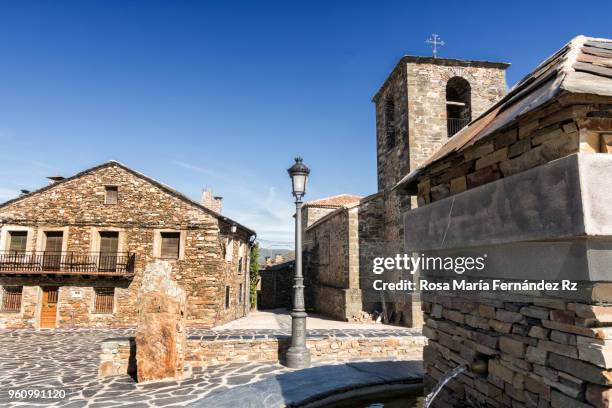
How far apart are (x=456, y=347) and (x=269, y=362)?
494 cm

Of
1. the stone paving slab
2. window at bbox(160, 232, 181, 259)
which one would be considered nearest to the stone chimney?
window at bbox(160, 232, 181, 259)

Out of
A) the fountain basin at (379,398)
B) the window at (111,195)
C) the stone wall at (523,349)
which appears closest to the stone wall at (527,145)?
the stone wall at (523,349)

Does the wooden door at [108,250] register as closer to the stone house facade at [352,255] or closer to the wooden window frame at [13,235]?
the wooden window frame at [13,235]

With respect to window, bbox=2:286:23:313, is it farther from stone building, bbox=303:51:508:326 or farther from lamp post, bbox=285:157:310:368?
lamp post, bbox=285:157:310:368

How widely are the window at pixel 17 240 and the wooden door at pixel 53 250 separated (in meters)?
0.91

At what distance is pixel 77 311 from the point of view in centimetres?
1555

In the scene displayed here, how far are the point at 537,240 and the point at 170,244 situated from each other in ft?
51.0

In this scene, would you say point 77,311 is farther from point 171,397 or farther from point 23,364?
point 171,397

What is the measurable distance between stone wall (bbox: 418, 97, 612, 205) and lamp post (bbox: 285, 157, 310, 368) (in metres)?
4.12

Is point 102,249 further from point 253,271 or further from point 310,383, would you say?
point 310,383

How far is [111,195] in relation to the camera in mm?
16562

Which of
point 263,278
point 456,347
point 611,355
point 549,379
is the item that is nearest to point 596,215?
Result: point 611,355

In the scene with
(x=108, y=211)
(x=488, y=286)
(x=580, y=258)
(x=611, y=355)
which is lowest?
(x=611, y=355)

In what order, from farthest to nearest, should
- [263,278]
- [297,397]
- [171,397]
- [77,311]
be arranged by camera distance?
1. [263,278]
2. [77,311]
3. [171,397]
4. [297,397]
